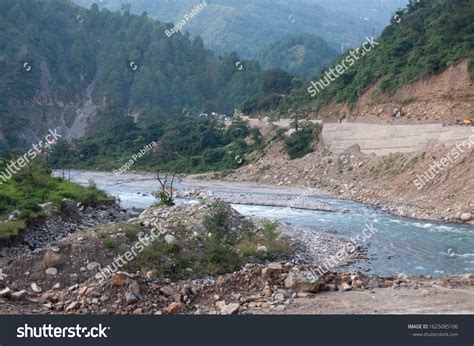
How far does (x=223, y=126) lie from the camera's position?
6044 cm

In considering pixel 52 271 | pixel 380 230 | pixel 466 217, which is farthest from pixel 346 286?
pixel 466 217

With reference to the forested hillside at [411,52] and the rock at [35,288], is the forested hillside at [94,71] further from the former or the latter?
the rock at [35,288]

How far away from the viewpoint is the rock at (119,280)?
39.6 ft

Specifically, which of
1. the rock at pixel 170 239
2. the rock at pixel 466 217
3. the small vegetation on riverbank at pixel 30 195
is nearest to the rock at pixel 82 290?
the rock at pixel 170 239

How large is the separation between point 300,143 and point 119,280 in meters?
32.7

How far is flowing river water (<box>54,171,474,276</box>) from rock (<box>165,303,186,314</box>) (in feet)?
23.8

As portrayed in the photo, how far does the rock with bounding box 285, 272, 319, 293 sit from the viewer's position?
12.9 m

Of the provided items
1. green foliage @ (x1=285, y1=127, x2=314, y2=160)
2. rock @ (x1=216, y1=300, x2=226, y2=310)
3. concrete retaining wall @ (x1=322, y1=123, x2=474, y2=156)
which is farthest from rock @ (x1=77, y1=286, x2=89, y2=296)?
green foliage @ (x1=285, y1=127, x2=314, y2=160)

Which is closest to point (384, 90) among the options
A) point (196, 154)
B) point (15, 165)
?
point (196, 154)

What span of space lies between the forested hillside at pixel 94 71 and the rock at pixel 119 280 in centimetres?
6985

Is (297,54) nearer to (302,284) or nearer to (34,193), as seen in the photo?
(34,193)

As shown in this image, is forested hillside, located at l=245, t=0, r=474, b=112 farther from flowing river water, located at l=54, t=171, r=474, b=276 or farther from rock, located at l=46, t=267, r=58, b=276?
rock, located at l=46, t=267, r=58, b=276
